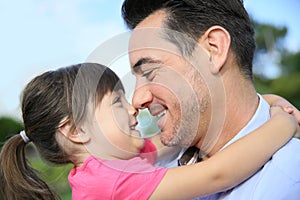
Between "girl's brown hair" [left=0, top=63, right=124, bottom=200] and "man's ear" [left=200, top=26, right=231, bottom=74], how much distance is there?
1.39ft

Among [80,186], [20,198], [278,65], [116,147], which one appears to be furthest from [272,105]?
[278,65]

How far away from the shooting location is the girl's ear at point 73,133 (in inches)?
88.8

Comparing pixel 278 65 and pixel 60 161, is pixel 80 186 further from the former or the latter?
pixel 278 65

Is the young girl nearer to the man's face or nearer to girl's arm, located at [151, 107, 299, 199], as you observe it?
girl's arm, located at [151, 107, 299, 199]

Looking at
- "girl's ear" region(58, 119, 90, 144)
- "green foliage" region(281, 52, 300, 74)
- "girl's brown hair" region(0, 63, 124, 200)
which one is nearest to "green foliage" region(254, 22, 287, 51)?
"green foliage" region(281, 52, 300, 74)

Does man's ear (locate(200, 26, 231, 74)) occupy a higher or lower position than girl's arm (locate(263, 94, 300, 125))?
higher

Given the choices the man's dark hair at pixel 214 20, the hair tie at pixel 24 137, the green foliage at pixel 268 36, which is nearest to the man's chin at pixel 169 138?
the man's dark hair at pixel 214 20

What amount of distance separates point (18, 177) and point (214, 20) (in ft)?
3.60

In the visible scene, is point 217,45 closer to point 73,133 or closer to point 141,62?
point 141,62

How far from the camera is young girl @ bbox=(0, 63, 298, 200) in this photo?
1.91 metres

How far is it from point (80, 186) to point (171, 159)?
567 mm

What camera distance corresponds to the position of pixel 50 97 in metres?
2.30

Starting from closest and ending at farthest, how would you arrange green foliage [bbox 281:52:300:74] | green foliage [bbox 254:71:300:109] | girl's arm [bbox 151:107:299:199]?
1. girl's arm [bbox 151:107:299:199]
2. green foliage [bbox 254:71:300:109]
3. green foliage [bbox 281:52:300:74]

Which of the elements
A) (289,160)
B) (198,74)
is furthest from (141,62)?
(289,160)
